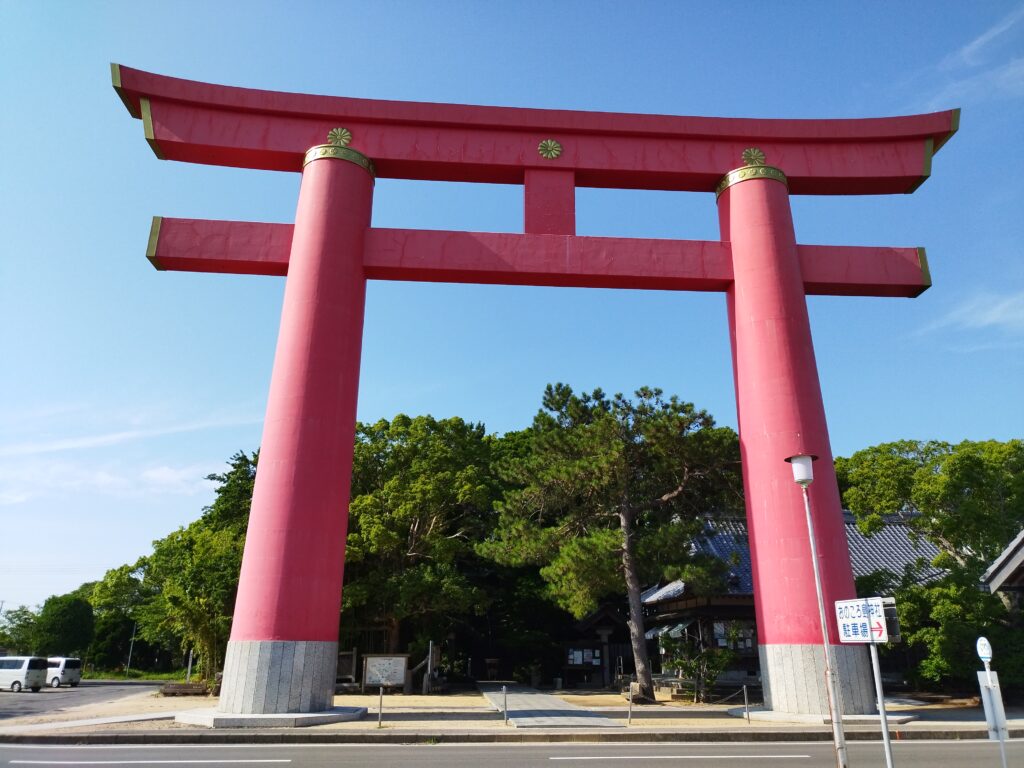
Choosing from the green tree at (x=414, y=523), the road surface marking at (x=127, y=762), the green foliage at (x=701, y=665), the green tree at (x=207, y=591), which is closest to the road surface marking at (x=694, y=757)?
the road surface marking at (x=127, y=762)

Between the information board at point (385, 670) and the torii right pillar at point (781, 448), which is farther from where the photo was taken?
the information board at point (385, 670)

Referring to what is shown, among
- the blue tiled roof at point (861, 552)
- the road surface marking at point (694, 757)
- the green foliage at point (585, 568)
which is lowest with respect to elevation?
the road surface marking at point (694, 757)

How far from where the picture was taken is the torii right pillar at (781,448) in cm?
1374

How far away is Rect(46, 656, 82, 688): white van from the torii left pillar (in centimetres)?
2687

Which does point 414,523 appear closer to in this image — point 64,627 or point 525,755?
point 525,755

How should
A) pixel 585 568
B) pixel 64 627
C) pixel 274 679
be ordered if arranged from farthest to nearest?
pixel 64 627 → pixel 585 568 → pixel 274 679

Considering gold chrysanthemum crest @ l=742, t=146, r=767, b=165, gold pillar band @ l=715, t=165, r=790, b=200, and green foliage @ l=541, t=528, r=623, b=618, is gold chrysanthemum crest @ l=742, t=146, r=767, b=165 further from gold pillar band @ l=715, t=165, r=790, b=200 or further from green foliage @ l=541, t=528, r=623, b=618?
green foliage @ l=541, t=528, r=623, b=618

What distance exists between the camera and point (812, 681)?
44.2ft

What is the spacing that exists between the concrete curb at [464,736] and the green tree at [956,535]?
238 inches

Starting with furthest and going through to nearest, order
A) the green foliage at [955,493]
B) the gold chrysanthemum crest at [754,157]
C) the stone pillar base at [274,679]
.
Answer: the green foliage at [955,493]
the gold chrysanthemum crest at [754,157]
the stone pillar base at [274,679]

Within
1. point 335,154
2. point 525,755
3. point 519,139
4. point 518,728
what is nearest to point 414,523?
point 518,728

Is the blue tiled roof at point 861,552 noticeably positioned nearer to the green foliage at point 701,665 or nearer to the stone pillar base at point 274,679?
the green foliage at point 701,665

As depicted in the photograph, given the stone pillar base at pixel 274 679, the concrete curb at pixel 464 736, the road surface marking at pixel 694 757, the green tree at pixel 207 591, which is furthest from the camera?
the green tree at pixel 207 591

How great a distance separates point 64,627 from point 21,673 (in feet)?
80.2
